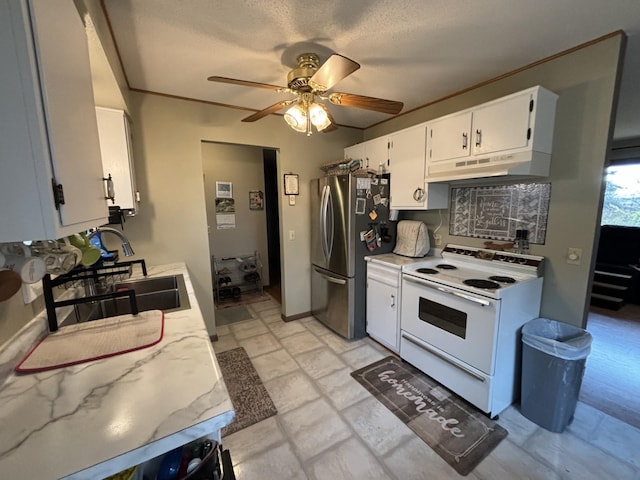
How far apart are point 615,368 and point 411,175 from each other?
8.15ft

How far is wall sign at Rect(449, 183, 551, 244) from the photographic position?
2012 mm

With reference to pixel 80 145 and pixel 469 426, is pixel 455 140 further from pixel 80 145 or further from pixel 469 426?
pixel 80 145

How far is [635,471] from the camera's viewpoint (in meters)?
1.46

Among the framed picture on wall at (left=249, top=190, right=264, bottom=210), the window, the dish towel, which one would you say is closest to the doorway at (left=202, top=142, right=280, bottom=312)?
the framed picture on wall at (left=249, top=190, right=264, bottom=210)

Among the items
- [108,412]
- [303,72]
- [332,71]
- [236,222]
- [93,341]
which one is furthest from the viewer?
[236,222]

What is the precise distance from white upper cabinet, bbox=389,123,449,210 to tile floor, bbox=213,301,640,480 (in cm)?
174

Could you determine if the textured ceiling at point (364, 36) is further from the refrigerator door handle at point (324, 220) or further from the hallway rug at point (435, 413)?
the hallway rug at point (435, 413)

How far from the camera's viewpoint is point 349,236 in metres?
2.69

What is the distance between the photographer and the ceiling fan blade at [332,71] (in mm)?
Answer: 1342

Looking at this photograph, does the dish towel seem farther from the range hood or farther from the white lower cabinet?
the range hood

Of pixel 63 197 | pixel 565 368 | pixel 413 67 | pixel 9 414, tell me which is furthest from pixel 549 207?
pixel 9 414

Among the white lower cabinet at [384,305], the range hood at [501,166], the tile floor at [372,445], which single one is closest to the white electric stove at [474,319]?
the white lower cabinet at [384,305]

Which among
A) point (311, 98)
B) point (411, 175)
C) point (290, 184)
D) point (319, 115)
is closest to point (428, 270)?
point (411, 175)

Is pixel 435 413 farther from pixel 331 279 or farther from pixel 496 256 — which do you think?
pixel 331 279
